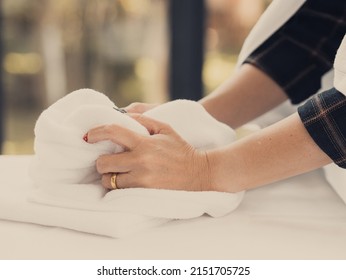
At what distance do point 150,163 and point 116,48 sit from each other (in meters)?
1.67

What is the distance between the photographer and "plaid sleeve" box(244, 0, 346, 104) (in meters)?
1.11

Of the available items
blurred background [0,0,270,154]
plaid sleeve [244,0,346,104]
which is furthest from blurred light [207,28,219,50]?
plaid sleeve [244,0,346,104]

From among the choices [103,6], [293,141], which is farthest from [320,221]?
[103,6]

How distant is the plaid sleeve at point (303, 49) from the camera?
1.11 m

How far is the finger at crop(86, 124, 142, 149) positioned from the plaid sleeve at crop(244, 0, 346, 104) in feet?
1.44

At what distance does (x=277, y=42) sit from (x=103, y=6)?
1336 millimetres

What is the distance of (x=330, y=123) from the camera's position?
2.58 feet

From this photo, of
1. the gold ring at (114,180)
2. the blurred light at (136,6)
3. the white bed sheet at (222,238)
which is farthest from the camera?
the blurred light at (136,6)

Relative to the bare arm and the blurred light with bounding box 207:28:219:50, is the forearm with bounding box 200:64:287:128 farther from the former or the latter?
the blurred light with bounding box 207:28:219:50

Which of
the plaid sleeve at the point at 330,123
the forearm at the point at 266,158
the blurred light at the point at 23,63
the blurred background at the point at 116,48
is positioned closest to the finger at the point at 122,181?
the forearm at the point at 266,158

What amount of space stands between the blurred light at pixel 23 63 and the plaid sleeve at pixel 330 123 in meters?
1.84

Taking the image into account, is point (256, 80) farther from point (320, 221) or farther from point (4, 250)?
point (4, 250)

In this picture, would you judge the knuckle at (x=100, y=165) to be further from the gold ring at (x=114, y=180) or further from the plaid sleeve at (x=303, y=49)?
the plaid sleeve at (x=303, y=49)

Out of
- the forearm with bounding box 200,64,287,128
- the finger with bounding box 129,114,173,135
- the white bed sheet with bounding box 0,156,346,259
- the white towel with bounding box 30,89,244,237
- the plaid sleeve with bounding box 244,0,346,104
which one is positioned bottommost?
the white bed sheet with bounding box 0,156,346,259
